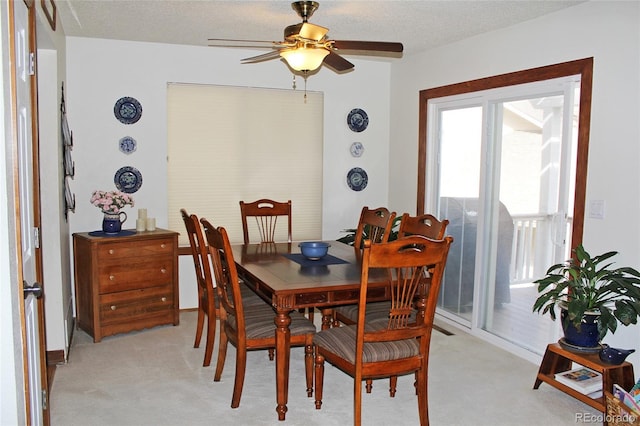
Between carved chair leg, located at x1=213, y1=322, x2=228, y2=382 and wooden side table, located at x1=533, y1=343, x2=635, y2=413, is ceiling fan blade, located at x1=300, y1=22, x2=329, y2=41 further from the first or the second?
wooden side table, located at x1=533, y1=343, x2=635, y2=413

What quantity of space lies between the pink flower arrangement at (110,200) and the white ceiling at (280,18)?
4.21 ft

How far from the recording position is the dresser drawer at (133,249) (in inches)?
163

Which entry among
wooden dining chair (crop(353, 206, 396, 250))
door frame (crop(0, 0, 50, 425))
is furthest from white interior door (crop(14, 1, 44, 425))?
wooden dining chair (crop(353, 206, 396, 250))

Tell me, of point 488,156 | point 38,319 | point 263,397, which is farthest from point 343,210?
point 38,319

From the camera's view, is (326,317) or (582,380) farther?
(326,317)

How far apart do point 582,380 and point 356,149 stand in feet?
10.1

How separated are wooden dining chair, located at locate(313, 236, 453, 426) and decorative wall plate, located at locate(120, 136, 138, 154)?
274 cm

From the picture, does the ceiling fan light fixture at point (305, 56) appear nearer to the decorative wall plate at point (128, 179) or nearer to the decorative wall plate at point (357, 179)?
the decorative wall plate at point (128, 179)

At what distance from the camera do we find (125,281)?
4.25m

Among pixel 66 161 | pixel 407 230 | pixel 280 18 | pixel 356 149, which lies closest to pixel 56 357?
pixel 66 161

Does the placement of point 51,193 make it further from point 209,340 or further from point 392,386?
point 392,386

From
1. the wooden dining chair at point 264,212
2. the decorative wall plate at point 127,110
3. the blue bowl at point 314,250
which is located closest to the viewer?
the blue bowl at point 314,250

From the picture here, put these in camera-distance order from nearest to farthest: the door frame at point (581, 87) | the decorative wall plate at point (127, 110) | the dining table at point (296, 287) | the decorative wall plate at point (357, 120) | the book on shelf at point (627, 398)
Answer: the book on shelf at point (627, 398)
the dining table at point (296, 287)
the door frame at point (581, 87)
the decorative wall plate at point (127, 110)
the decorative wall plate at point (357, 120)
